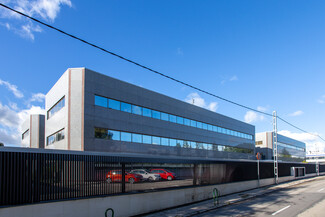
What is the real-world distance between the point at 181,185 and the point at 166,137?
21.9 m

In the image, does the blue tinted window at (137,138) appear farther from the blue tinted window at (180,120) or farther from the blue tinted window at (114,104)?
the blue tinted window at (180,120)

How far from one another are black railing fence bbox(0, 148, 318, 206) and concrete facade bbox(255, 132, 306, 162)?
205ft

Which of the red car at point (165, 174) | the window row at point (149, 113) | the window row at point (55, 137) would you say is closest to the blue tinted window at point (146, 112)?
the window row at point (149, 113)

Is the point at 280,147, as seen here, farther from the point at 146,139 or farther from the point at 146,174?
the point at 146,174

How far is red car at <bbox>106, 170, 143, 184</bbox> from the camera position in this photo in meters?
11.9

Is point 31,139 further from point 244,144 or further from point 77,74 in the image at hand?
point 244,144

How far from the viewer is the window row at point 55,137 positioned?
2958 cm

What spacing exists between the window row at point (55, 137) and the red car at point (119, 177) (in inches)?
755

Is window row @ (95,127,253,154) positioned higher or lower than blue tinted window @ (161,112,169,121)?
lower

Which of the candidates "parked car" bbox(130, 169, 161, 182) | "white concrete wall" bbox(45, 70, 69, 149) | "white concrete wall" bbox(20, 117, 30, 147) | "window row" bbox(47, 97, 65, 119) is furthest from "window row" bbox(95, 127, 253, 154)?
"white concrete wall" bbox(20, 117, 30, 147)

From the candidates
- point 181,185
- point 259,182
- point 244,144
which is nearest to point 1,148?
point 181,185

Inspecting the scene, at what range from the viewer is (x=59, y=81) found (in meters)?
31.5

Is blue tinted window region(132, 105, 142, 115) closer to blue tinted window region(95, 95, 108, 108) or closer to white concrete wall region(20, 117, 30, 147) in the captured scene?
blue tinted window region(95, 95, 108, 108)

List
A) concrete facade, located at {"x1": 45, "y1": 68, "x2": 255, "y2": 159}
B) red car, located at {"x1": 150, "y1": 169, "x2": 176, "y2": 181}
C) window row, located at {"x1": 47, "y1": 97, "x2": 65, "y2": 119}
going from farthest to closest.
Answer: window row, located at {"x1": 47, "y1": 97, "x2": 65, "y2": 119} → concrete facade, located at {"x1": 45, "y1": 68, "x2": 255, "y2": 159} → red car, located at {"x1": 150, "y1": 169, "x2": 176, "y2": 181}
